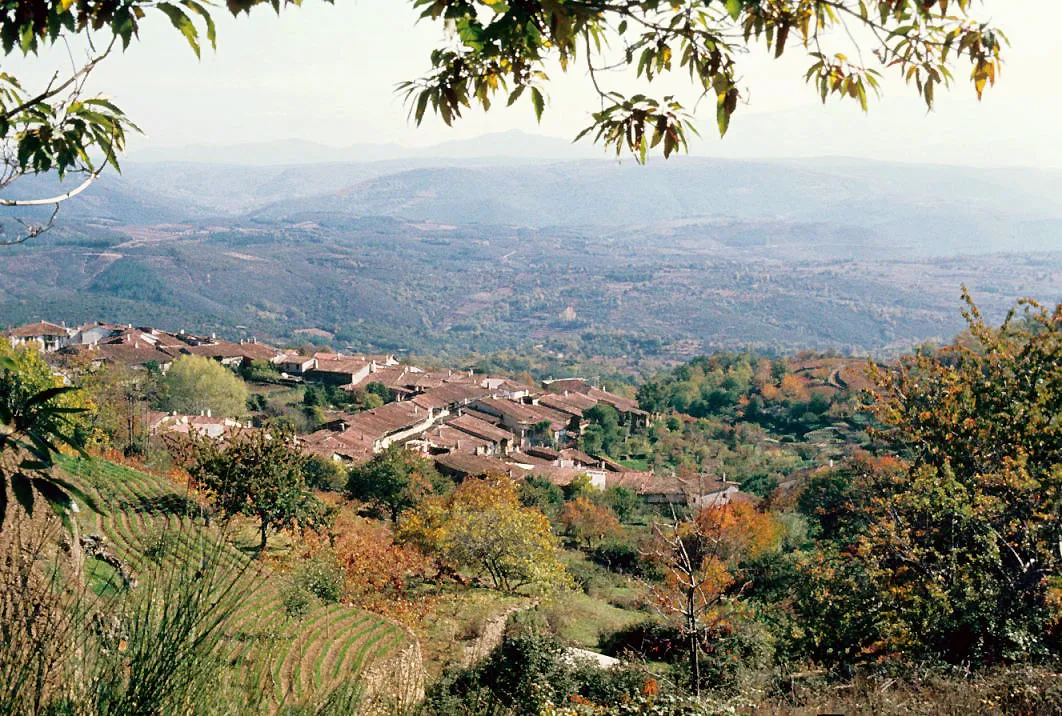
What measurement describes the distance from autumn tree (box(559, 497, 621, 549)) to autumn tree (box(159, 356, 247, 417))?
60.8ft

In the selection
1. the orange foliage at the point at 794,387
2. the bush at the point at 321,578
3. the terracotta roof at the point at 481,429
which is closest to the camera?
the bush at the point at 321,578

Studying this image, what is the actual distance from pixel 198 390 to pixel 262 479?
27.8 metres

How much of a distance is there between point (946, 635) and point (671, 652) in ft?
22.6

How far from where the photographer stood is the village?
115ft

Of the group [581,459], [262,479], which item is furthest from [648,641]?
[581,459]

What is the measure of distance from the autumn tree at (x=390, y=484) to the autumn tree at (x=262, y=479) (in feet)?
25.6

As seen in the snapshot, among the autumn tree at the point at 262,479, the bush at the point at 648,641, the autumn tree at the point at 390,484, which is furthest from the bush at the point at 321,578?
the autumn tree at the point at 390,484

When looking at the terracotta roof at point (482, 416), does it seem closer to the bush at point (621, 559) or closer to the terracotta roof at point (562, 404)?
the terracotta roof at point (562, 404)

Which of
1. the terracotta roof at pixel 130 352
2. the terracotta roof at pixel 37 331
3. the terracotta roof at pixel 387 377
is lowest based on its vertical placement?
the terracotta roof at pixel 387 377

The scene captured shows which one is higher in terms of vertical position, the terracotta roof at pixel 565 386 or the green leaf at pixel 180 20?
the green leaf at pixel 180 20

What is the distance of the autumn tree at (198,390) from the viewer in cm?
4034

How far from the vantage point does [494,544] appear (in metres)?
17.9

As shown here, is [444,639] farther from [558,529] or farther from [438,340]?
[438,340]

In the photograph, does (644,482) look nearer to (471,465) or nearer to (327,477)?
(471,465)
